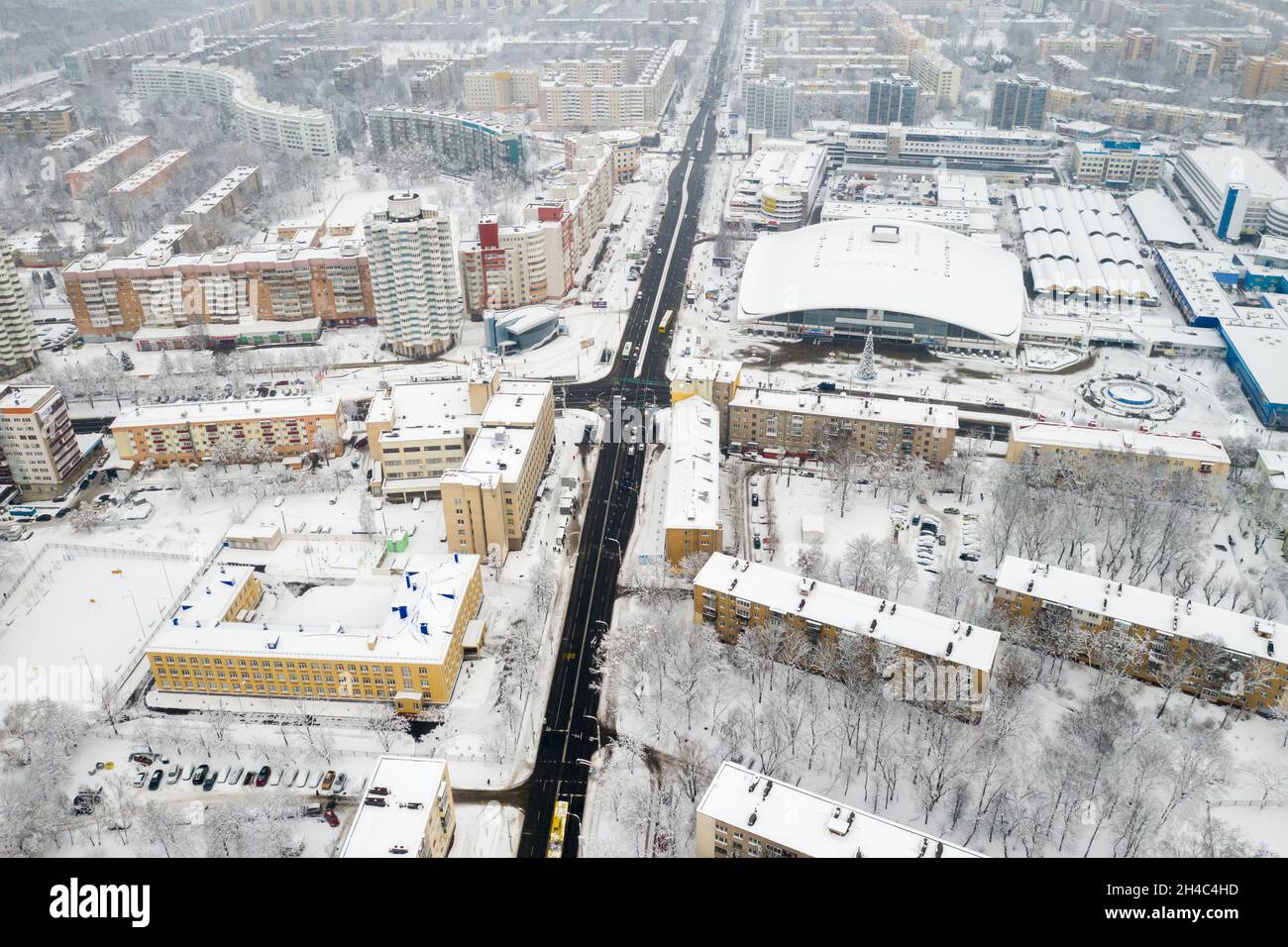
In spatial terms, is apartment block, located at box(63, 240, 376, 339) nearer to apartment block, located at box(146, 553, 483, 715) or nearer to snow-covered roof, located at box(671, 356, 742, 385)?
snow-covered roof, located at box(671, 356, 742, 385)

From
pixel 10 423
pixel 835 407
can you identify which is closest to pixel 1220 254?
pixel 835 407

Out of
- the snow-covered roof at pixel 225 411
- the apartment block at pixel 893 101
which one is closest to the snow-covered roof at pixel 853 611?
the snow-covered roof at pixel 225 411

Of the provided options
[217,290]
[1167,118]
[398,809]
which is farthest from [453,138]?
[398,809]

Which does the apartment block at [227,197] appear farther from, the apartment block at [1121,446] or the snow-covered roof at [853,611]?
the apartment block at [1121,446]

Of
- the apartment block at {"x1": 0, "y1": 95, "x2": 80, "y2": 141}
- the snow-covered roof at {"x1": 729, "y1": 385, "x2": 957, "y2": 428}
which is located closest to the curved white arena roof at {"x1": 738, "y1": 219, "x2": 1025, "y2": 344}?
the snow-covered roof at {"x1": 729, "y1": 385, "x2": 957, "y2": 428}

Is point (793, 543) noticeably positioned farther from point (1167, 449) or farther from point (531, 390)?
point (1167, 449)

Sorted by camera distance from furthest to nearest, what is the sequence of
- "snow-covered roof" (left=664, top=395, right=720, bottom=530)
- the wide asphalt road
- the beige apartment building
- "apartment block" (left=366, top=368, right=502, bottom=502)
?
the beige apartment building < "apartment block" (left=366, top=368, right=502, bottom=502) < "snow-covered roof" (left=664, top=395, right=720, bottom=530) < the wide asphalt road
